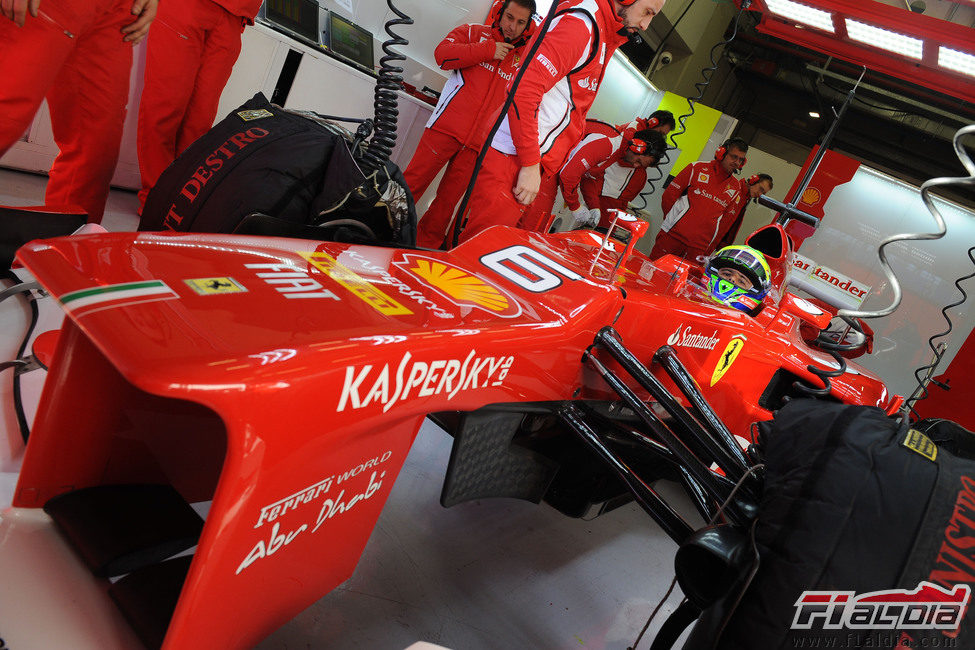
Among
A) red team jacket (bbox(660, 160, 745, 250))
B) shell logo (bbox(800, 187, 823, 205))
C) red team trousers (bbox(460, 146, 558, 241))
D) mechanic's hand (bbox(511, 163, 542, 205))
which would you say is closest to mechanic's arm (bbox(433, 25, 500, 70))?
red team trousers (bbox(460, 146, 558, 241))

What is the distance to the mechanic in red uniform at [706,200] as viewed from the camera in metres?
6.40

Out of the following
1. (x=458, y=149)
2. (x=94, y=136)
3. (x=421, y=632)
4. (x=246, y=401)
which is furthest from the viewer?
(x=458, y=149)

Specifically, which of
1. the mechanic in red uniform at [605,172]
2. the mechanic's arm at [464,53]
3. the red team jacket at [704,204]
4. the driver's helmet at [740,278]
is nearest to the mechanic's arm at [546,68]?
the driver's helmet at [740,278]

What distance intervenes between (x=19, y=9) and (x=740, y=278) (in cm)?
267

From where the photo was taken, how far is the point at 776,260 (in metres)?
3.46

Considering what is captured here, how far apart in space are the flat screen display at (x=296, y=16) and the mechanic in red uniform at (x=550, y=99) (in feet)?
6.04

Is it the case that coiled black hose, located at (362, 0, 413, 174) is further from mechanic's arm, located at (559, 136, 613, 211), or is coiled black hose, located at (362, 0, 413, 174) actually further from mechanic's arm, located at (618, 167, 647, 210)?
mechanic's arm, located at (618, 167, 647, 210)

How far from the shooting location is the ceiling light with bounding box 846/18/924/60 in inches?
168

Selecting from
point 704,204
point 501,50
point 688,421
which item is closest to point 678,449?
point 688,421

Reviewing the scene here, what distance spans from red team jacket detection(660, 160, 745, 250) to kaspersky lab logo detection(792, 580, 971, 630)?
585 cm

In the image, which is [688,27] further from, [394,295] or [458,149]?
[394,295]

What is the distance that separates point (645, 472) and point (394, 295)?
1321 millimetres

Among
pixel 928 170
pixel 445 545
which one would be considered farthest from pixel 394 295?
pixel 928 170

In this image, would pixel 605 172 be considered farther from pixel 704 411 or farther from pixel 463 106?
pixel 704 411
